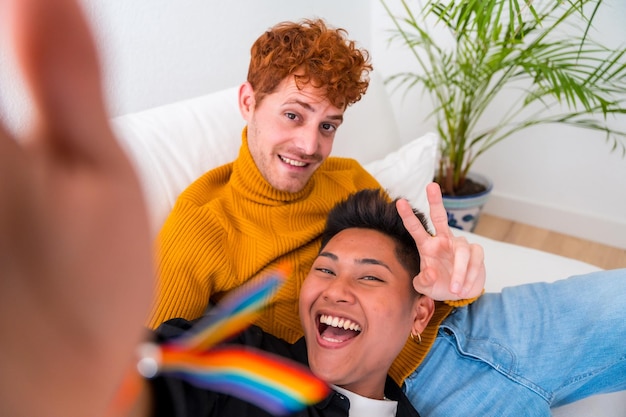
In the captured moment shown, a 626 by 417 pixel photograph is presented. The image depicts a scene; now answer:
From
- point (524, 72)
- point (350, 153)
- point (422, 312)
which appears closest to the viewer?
point (422, 312)

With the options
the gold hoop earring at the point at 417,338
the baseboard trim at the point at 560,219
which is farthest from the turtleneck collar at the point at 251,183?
the baseboard trim at the point at 560,219

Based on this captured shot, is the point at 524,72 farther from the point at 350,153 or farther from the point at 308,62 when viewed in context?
the point at 308,62

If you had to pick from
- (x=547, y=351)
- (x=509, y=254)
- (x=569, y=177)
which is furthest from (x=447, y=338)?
(x=569, y=177)

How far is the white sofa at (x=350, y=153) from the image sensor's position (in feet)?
3.85

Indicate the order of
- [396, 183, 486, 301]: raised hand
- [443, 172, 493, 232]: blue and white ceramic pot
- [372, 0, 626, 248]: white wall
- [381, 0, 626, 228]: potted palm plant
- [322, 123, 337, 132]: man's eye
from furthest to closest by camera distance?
[372, 0, 626, 248]: white wall < [443, 172, 493, 232]: blue and white ceramic pot < [381, 0, 626, 228]: potted palm plant < [322, 123, 337, 132]: man's eye < [396, 183, 486, 301]: raised hand

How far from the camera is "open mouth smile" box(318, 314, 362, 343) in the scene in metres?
1.00

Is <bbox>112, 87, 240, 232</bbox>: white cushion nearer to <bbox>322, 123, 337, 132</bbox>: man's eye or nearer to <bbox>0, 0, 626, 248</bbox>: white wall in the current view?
<bbox>0, 0, 626, 248</bbox>: white wall

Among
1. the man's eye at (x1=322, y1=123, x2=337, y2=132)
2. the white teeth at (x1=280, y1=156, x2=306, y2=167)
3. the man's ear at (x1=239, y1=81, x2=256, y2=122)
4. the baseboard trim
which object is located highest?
the man's ear at (x1=239, y1=81, x2=256, y2=122)

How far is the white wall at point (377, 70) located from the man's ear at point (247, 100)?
299 millimetres

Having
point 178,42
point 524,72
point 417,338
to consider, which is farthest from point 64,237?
point 524,72

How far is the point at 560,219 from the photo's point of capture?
8.42ft

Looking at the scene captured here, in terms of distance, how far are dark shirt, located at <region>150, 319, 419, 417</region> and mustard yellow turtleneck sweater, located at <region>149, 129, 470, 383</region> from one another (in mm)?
134

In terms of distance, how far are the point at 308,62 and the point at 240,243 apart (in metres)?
0.43

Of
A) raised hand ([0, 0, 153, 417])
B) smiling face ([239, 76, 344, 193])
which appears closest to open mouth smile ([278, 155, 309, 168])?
smiling face ([239, 76, 344, 193])
